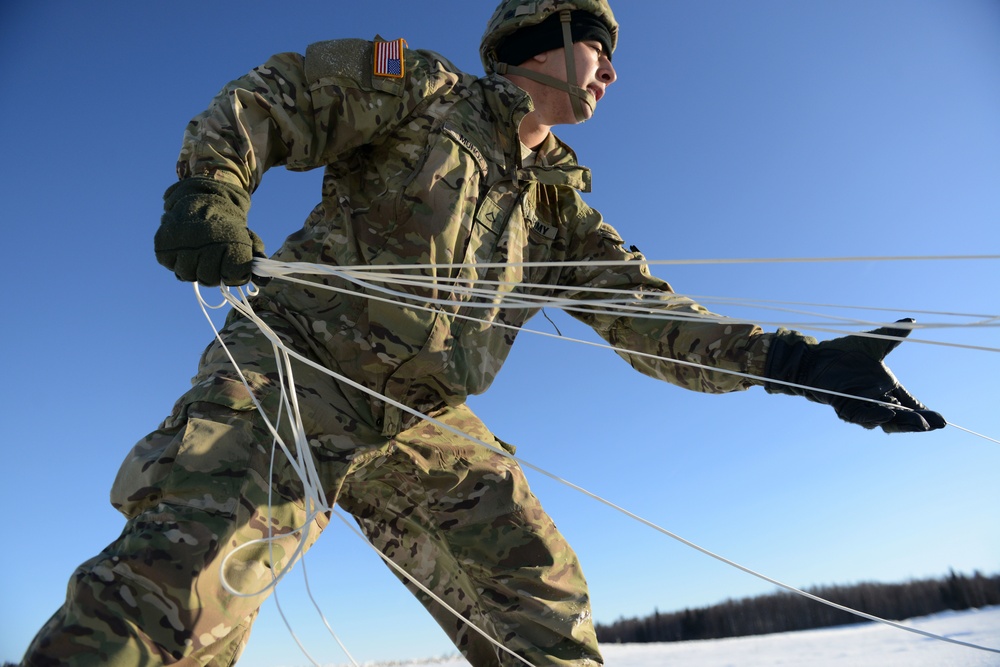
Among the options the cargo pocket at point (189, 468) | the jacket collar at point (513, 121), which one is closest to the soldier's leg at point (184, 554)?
the cargo pocket at point (189, 468)

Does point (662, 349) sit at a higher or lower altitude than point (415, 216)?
lower

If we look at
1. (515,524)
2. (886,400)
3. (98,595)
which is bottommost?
(98,595)

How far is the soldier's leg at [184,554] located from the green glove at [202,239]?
40 centimetres

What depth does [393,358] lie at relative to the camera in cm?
218

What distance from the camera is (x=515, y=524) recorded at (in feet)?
7.81

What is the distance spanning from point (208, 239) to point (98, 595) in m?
0.85

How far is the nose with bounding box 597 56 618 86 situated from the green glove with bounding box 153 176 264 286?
182 cm

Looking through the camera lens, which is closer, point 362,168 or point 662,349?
point 362,168

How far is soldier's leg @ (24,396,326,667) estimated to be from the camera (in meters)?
1.40

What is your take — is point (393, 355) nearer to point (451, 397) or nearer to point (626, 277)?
point (451, 397)

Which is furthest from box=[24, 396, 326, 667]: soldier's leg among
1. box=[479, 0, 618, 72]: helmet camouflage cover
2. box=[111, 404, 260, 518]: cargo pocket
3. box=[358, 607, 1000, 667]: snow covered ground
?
box=[358, 607, 1000, 667]: snow covered ground

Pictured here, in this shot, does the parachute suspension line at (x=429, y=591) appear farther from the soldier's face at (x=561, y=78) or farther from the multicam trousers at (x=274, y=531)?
the soldier's face at (x=561, y=78)

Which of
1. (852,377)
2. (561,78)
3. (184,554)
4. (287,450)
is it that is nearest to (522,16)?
(561,78)

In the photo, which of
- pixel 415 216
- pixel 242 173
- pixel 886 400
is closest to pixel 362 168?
pixel 415 216
